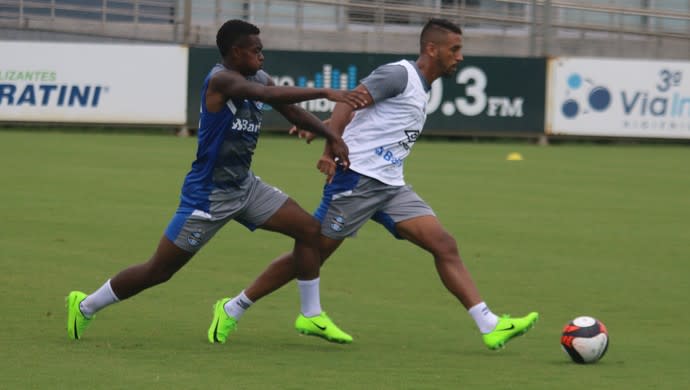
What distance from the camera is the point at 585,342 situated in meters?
7.41

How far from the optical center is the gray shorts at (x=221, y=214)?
773cm

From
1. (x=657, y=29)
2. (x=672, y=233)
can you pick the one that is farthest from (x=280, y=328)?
(x=657, y=29)

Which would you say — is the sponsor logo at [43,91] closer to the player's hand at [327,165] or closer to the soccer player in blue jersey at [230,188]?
the soccer player in blue jersey at [230,188]

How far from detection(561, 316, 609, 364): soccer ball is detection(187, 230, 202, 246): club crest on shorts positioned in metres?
2.16

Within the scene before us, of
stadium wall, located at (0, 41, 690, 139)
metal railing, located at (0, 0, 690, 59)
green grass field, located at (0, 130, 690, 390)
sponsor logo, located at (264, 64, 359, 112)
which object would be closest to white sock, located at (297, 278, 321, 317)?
green grass field, located at (0, 130, 690, 390)

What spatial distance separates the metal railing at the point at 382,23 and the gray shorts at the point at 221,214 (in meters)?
24.1

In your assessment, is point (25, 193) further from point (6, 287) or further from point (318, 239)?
point (318, 239)

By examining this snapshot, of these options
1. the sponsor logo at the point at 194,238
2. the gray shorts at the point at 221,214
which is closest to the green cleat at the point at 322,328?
the gray shorts at the point at 221,214

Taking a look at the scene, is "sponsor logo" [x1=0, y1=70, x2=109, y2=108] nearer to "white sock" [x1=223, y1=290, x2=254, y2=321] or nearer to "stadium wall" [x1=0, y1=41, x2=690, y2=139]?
"stadium wall" [x1=0, y1=41, x2=690, y2=139]

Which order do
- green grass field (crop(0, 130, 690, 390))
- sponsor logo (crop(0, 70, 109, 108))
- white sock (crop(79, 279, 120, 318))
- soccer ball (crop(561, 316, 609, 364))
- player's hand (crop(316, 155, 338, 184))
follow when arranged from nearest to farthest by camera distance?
green grass field (crop(0, 130, 690, 390)) < soccer ball (crop(561, 316, 609, 364)) < player's hand (crop(316, 155, 338, 184)) < white sock (crop(79, 279, 120, 318)) < sponsor logo (crop(0, 70, 109, 108))

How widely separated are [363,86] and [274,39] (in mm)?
24824

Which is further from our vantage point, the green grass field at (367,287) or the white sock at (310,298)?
the white sock at (310,298)

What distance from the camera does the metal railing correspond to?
105ft

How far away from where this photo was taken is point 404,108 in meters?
8.09
